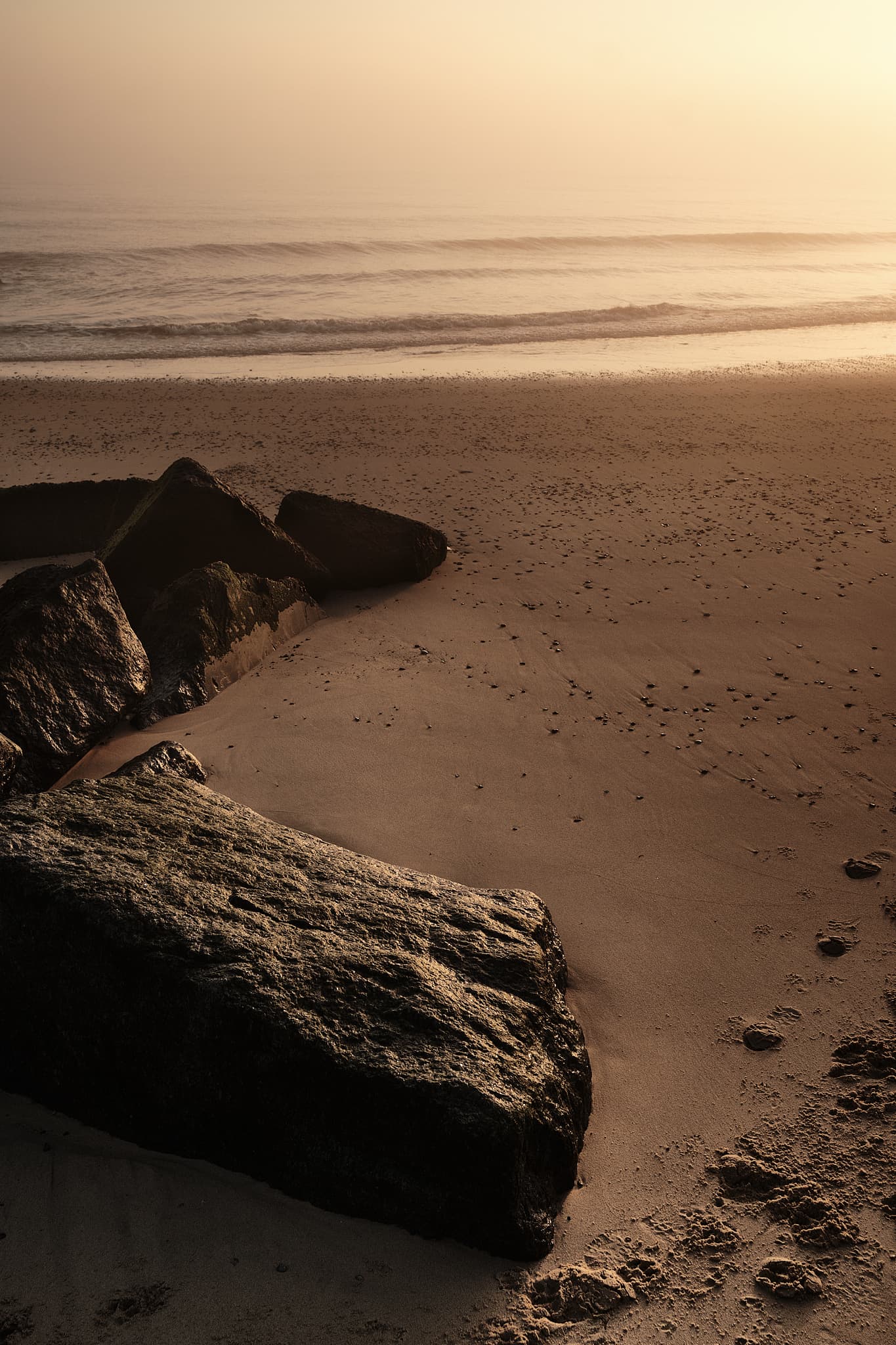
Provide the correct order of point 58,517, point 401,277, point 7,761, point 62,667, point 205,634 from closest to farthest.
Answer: point 7,761
point 62,667
point 205,634
point 58,517
point 401,277

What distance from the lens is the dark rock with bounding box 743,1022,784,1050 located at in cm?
393

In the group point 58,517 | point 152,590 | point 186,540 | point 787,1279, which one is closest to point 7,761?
point 152,590

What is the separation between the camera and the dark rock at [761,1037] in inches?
155

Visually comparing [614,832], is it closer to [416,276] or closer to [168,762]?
[168,762]

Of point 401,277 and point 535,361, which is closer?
point 535,361

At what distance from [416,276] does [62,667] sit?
27.9 metres

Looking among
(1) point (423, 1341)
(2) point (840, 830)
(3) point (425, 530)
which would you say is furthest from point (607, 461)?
(1) point (423, 1341)

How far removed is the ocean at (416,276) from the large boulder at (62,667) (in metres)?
14.0

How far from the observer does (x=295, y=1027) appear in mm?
3178

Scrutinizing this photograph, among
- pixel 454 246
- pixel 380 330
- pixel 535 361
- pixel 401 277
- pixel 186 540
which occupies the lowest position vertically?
pixel 186 540

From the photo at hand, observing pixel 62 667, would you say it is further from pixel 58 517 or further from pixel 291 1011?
pixel 58 517

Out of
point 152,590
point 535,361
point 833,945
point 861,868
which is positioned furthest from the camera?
point 535,361

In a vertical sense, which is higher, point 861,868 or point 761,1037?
point 861,868

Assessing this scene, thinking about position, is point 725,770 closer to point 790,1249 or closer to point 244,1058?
point 790,1249
